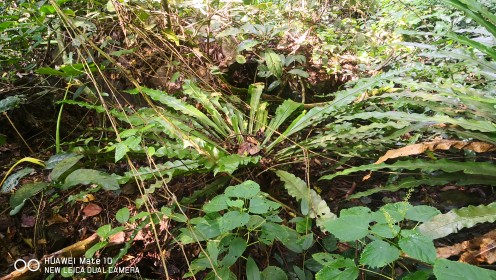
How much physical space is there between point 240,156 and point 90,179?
2.29 ft

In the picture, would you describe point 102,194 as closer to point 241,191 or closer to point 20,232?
point 20,232

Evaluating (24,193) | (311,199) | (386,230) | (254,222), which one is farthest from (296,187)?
(24,193)

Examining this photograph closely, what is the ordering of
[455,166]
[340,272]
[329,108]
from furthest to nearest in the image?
[329,108] < [455,166] < [340,272]

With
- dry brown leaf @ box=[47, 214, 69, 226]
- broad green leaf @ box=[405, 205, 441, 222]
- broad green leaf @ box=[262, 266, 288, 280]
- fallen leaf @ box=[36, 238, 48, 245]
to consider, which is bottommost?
fallen leaf @ box=[36, 238, 48, 245]

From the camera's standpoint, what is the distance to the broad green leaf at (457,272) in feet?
2.47

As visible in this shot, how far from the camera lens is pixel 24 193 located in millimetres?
1433

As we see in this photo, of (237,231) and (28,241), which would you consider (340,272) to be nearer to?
(237,231)

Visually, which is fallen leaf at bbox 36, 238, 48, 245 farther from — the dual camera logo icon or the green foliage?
the green foliage

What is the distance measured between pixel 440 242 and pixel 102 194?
1.81m

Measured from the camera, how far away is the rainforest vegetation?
1.16 meters

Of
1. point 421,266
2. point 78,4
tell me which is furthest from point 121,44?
point 421,266

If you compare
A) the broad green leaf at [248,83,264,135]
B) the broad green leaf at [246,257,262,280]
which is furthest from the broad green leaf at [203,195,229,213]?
the broad green leaf at [248,83,264,135]

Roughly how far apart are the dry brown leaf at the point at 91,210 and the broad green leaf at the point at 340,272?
1414 millimetres

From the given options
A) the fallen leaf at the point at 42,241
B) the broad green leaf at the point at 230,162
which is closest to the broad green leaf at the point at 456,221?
the broad green leaf at the point at 230,162
